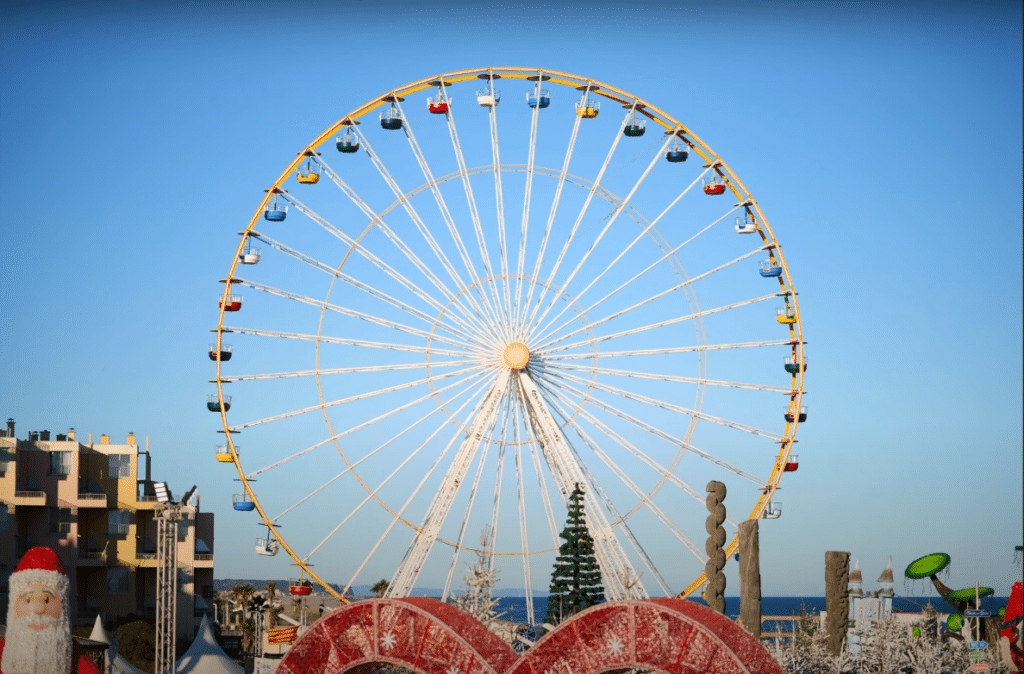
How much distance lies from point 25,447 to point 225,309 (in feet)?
61.2

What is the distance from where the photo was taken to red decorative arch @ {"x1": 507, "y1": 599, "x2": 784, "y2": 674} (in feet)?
72.7

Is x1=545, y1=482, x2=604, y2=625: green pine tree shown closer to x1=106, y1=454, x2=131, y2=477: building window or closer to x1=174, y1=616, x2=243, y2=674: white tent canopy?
x1=174, y1=616, x2=243, y2=674: white tent canopy

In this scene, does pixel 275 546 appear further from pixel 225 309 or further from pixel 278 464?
pixel 225 309


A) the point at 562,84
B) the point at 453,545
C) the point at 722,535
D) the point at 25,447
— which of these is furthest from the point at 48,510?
the point at 722,535

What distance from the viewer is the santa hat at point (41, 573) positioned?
26.1 metres

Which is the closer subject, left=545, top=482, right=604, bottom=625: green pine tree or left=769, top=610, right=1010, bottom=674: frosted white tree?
left=769, top=610, right=1010, bottom=674: frosted white tree

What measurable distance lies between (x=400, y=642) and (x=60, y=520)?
32.3 meters

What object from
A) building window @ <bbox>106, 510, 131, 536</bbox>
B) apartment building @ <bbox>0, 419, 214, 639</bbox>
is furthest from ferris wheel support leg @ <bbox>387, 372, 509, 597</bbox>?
building window @ <bbox>106, 510, 131, 536</bbox>

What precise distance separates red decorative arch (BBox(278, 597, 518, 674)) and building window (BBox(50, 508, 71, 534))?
1200 inches

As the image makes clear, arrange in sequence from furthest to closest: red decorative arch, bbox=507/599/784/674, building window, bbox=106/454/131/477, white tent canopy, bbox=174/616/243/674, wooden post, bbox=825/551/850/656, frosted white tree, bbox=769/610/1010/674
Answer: building window, bbox=106/454/131/477 < white tent canopy, bbox=174/616/243/674 < wooden post, bbox=825/551/850/656 < frosted white tree, bbox=769/610/1010/674 < red decorative arch, bbox=507/599/784/674

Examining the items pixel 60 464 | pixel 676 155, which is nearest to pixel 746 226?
pixel 676 155

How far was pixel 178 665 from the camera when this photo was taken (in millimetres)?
43844

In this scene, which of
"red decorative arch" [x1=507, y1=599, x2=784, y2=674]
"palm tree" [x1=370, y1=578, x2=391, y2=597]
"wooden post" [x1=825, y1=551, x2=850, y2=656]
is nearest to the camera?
"red decorative arch" [x1=507, y1=599, x2=784, y2=674]

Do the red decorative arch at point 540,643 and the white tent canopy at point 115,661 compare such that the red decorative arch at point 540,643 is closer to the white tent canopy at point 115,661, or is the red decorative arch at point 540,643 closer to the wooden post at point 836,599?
the wooden post at point 836,599
